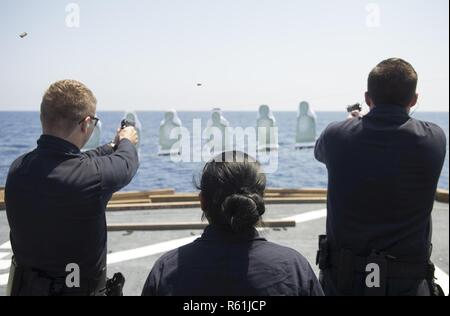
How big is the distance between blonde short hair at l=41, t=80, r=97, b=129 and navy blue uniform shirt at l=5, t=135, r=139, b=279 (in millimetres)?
99

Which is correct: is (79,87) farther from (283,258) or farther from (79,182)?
(283,258)

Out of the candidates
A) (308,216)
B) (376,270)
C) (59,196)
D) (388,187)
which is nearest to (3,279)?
(59,196)

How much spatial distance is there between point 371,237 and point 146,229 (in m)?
4.53

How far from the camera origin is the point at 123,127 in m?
2.66

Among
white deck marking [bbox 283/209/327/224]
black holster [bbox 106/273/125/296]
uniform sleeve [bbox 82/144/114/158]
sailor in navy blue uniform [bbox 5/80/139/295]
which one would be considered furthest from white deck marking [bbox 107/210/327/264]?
sailor in navy blue uniform [bbox 5/80/139/295]

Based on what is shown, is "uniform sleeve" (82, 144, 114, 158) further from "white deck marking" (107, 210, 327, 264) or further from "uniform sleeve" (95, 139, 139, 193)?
"white deck marking" (107, 210, 327, 264)

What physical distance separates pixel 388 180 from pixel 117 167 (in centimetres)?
147

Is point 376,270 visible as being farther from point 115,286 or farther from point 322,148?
point 115,286

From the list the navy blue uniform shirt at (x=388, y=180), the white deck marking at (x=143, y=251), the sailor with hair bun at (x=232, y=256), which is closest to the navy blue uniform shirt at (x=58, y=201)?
the sailor with hair bun at (x=232, y=256)

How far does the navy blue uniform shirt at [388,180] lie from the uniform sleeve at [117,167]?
1.17 metres

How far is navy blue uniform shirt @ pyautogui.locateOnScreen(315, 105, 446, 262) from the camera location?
234 centimetres

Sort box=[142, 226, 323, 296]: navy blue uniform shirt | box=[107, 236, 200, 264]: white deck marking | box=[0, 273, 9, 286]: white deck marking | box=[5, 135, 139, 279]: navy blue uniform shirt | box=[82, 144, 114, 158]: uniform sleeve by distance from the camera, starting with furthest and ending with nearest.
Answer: box=[107, 236, 200, 264]: white deck marking, box=[0, 273, 9, 286]: white deck marking, box=[82, 144, 114, 158]: uniform sleeve, box=[5, 135, 139, 279]: navy blue uniform shirt, box=[142, 226, 323, 296]: navy blue uniform shirt

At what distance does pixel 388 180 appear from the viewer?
7.66ft
